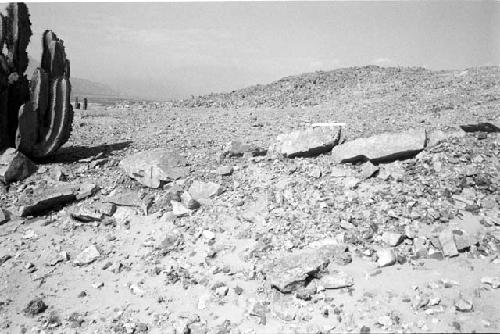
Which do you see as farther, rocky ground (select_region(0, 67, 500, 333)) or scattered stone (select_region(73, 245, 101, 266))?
scattered stone (select_region(73, 245, 101, 266))

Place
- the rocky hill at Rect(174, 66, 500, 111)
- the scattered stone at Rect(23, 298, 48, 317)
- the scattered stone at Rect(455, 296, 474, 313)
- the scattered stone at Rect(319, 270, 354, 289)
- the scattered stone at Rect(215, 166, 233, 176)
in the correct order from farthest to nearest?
the rocky hill at Rect(174, 66, 500, 111) → the scattered stone at Rect(215, 166, 233, 176) → the scattered stone at Rect(23, 298, 48, 317) → the scattered stone at Rect(319, 270, 354, 289) → the scattered stone at Rect(455, 296, 474, 313)

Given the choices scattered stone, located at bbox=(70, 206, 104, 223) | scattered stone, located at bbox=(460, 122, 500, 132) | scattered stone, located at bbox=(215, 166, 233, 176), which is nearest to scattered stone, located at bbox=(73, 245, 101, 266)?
scattered stone, located at bbox=(70, 206, 104, 223)

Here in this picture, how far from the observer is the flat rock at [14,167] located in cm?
744

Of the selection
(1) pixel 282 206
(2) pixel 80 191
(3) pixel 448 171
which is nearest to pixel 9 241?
(2) pixel 80 191

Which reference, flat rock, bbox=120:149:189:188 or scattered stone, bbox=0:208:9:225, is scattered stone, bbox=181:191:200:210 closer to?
flat rock, bbox=120:149:189:188

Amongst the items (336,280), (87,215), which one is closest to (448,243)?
(336,280)

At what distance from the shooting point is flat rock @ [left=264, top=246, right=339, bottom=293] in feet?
13.8

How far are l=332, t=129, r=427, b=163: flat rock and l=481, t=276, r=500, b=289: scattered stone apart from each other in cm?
241

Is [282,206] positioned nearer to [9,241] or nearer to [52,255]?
[52,255]

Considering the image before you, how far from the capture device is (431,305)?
11.7ft

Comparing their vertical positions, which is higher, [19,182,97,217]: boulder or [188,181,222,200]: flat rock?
[188,181,222,200]: flat rock

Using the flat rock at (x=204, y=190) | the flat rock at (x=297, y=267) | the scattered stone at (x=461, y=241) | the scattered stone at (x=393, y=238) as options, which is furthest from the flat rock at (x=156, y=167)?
the scattered stone at (x=461, y=241)

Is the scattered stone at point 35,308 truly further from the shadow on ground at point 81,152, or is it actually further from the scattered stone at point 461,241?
the scattered stone at point 461,241

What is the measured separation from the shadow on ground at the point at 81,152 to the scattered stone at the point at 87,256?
3363 mm
